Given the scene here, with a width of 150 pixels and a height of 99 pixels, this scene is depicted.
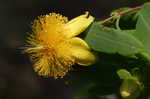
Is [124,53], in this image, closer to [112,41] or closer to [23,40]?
[112,41]

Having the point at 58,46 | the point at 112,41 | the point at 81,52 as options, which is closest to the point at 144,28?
the point at 112,41

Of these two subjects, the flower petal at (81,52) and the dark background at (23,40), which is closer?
Result: the flower petal at (81,52)

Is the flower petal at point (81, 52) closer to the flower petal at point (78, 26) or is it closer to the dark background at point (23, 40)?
the flower petal at point (78, 26)

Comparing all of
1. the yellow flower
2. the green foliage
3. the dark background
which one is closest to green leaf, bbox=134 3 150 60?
the green foliage

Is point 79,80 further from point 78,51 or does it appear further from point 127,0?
point 127,0

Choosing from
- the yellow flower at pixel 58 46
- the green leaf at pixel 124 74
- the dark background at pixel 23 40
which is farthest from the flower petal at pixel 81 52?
the dark background at pixel 23 40
